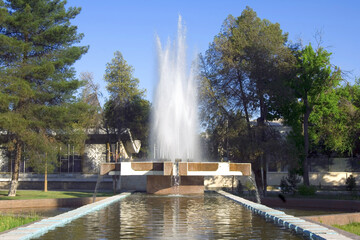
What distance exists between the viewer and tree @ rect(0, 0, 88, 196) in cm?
2822

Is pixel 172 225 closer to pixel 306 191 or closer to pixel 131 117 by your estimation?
pixel 306 191

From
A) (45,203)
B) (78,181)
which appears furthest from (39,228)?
(78,181)

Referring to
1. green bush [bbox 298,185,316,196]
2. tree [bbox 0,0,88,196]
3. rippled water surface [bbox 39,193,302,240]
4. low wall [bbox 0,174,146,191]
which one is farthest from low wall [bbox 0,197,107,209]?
low wall [bbox 0,174,146,191]


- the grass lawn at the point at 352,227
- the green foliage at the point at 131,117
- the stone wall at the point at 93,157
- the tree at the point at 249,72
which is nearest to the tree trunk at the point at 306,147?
the tree at the point at 249,72

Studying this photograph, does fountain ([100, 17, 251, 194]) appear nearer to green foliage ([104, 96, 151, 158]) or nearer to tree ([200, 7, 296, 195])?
tree ([200, 7, 296, 195])

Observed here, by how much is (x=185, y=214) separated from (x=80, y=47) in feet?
70.4

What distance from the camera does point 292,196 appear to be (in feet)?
86.6

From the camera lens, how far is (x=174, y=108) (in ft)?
82.6

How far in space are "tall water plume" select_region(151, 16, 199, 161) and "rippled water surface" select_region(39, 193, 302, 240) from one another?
8.19 m

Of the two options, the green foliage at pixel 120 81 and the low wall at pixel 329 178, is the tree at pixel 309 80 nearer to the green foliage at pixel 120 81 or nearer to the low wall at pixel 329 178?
the low wall at pixel 329 178

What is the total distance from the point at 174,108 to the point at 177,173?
489 cm

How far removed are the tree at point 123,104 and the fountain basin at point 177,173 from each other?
16.9m

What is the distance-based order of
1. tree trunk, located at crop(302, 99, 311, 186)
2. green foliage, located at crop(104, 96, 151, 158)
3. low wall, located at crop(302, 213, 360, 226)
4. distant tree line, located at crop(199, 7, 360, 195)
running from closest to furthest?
1. low wall, located at crop(302, 213, 360, 226)
2. distant tree line, located at crop(199, 7, 360, 195)
3. tree trunk, located at crop(302, 99, 311, 186)
4. green foliage, located at crop(104, 96, 151, 158)

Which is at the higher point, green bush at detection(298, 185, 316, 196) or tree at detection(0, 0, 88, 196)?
tree at detection(0, 0, 88, 196)
